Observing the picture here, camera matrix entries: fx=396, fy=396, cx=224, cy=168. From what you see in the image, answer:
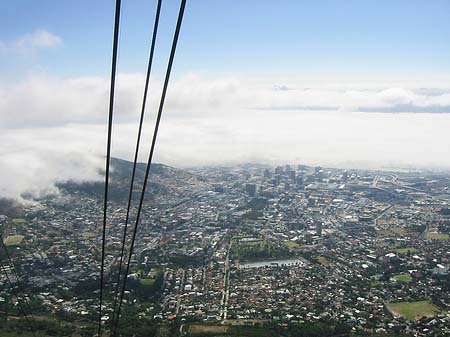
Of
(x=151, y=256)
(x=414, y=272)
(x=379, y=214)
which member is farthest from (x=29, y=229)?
(x=379, y=214)

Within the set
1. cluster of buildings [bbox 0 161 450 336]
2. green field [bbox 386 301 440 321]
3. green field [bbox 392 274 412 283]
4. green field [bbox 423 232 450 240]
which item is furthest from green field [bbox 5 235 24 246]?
green field [bbox 423 232 450 240]

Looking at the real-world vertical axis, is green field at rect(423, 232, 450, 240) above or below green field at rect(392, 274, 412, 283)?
above

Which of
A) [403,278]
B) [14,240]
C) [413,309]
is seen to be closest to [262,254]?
[403,278]

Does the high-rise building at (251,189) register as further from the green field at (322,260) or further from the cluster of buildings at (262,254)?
the green field at (322,260)

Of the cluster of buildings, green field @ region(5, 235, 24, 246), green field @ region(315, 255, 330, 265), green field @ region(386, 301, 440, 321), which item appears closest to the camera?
green field @ region(386, 301, 440, 321)

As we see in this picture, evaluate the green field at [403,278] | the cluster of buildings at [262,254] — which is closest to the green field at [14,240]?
the cluster of buildings at [262,254]

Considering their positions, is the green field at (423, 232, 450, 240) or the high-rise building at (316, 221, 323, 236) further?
the high-rise building at (316, 221, 323, 236)

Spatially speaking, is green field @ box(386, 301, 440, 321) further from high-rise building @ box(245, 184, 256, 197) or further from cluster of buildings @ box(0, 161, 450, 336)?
high-rise building @ box(245, 184, 256, 197)

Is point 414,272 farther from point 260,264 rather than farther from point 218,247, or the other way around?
point 218,247
